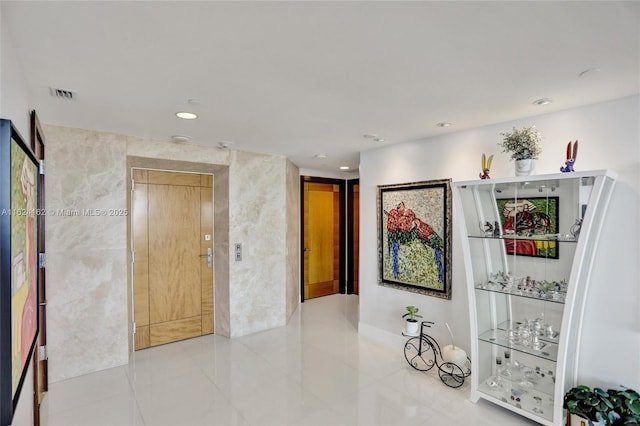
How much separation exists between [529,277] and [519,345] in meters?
A: 0.57

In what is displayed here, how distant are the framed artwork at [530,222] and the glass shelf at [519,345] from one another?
0.69 meters

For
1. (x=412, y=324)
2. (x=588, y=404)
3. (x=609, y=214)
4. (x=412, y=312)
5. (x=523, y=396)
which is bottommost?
(x=523, y=396)

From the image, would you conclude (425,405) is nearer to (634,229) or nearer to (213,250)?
(634,229)

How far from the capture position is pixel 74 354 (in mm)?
3201

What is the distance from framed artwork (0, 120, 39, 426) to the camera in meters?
1.10

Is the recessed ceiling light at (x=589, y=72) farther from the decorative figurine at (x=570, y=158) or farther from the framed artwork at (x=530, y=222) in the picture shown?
the framed artwork at (x=530, y=222)

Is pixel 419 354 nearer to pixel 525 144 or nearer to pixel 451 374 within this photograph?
pixel 451 374

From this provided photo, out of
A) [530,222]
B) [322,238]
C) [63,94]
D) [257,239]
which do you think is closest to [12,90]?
[63,94]

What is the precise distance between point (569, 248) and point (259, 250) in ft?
11.1

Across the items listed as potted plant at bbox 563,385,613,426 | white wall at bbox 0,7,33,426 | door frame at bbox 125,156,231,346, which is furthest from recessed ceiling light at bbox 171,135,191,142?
potted plant at bbox 563,385,613,426

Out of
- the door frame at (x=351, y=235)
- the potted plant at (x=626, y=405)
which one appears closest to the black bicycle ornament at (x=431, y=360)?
the potted plant at (x=626, y=405)

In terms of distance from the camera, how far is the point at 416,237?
12.1 ft

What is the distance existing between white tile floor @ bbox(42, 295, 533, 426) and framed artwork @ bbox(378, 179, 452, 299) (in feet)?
2.84

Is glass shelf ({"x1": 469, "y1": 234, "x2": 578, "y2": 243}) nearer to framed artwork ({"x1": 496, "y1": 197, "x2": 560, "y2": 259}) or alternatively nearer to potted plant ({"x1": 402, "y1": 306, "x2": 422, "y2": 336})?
framed artwork ({"x1": 496, "y1": 197, "x2": 560, "y2": 259})
